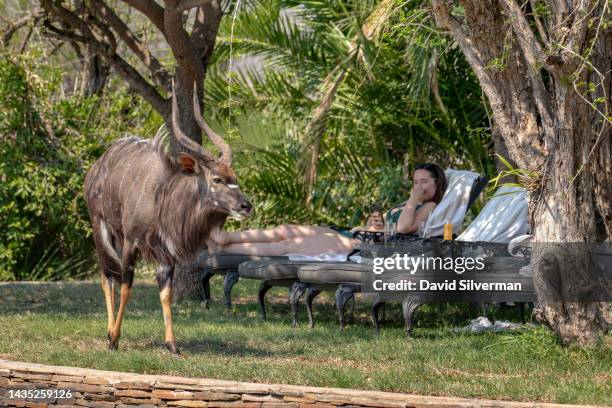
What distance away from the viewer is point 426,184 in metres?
11.9

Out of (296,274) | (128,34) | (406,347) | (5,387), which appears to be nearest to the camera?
(5,387)

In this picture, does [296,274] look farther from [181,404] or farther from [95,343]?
[181,404]

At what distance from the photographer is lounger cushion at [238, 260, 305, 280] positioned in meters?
10.7

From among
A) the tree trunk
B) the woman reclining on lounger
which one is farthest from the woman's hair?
the tree trunk

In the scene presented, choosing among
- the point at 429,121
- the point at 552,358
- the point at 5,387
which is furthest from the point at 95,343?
the point at 429,121

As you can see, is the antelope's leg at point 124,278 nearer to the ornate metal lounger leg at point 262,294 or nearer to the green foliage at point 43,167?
the ornate metal lounger leg at point 262,294

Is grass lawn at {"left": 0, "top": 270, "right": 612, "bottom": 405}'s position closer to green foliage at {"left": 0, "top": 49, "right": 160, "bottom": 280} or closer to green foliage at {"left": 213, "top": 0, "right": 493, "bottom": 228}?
green foliage at {"left": 213, "top": 0, "right": 493, "bottom": 228}

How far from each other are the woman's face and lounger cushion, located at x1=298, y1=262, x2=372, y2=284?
202 cm

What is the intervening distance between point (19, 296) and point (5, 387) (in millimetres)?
5286

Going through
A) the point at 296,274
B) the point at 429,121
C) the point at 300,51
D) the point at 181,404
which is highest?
the point at 300,51

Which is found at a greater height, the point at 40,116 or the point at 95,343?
the point at 40,116

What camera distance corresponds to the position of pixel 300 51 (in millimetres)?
16203

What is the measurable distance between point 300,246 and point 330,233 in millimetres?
353

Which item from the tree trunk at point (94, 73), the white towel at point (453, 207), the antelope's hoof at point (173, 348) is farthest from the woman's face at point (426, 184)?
the tree trunk at point (94, 73)
